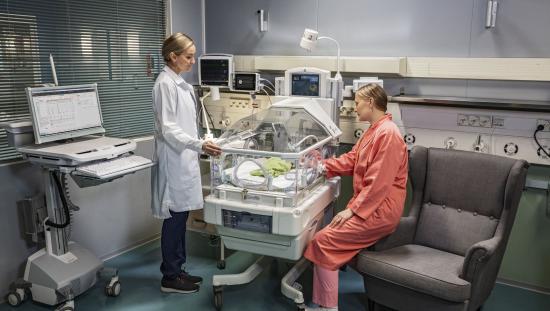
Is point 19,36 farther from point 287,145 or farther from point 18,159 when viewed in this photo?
point 287,145

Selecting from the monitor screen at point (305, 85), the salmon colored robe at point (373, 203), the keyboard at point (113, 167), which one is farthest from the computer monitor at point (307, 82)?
the keyboard at point (113, 167)

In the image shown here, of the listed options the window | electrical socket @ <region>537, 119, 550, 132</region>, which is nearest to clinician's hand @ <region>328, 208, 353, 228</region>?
electrical socket @ <region>537, 119, 550, 132</region>

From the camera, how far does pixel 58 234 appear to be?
9.03ft

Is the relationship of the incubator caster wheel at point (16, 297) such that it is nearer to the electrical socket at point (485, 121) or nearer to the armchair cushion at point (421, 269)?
the armchair cushion at point (421, 269)

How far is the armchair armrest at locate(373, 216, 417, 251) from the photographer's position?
257 centimetres

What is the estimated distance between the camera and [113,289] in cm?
284

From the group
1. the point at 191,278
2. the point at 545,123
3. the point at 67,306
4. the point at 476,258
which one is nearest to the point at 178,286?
the point at 191,278

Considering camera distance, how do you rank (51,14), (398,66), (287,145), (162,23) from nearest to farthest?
(287,145) < (51,14) < (398,66) < (162,23)

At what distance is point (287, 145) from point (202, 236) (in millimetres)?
1547

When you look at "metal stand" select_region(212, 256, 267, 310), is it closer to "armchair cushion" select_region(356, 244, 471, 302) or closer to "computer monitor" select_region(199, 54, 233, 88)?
"armchair cushion" select_region(356, 244, 471, 302)

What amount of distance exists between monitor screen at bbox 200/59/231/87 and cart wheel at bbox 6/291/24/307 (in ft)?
6.32

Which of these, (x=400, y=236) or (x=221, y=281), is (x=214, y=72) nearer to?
(x=221, y=281)

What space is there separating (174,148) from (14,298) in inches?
50.8

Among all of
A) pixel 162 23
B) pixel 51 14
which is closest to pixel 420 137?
pixel 162 23
